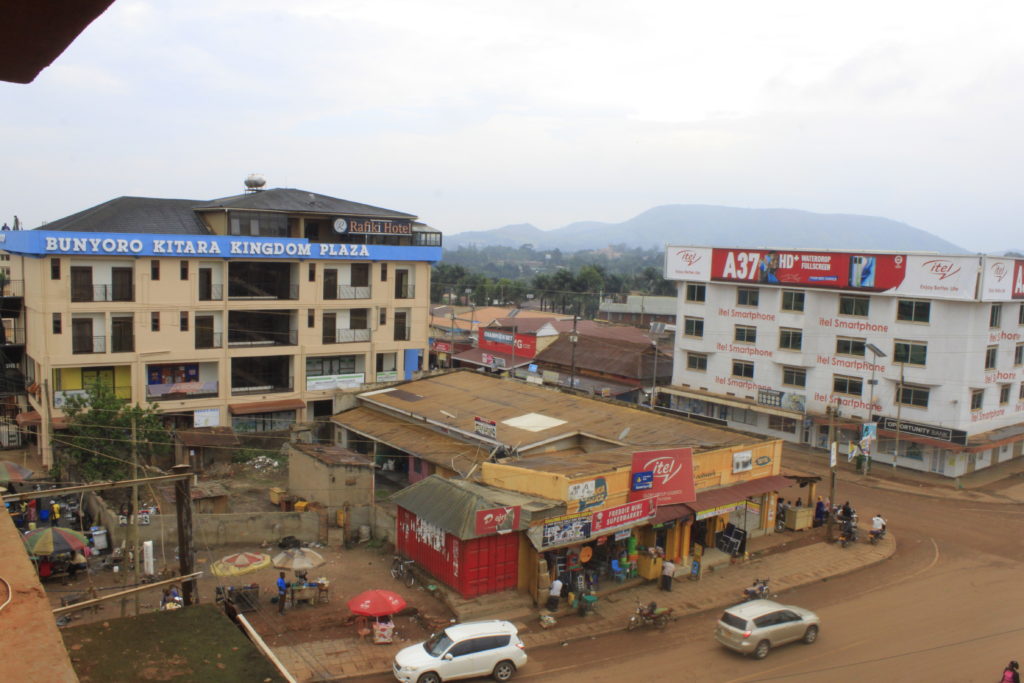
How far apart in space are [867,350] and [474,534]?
28.8 meters

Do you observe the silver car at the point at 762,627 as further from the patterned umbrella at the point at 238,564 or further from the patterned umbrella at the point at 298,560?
the patterned umbrella at the point at 238,564

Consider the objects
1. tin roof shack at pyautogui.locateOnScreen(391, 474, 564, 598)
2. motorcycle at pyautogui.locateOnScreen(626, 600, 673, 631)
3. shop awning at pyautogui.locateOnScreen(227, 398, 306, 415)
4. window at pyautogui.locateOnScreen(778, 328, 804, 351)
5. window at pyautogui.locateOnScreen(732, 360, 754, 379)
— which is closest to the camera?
tin roof shack at pyautogui.locateOnScreen(391, 474, 564, 598)

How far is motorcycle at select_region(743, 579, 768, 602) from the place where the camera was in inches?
895

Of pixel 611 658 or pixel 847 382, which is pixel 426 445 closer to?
pixel 611 658

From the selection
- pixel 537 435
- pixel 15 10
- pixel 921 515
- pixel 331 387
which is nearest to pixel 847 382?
pixel 921 515

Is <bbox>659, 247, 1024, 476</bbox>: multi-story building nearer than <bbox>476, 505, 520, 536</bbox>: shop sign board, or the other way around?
<bbox>476, 505, 520, 536</bbox>: shop sign board

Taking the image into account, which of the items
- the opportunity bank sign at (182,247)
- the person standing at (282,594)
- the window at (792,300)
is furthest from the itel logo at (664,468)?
the opportunity bank sign at (182,247)

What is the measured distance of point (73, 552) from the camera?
71.4ft

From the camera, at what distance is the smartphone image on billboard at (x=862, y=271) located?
4112cm

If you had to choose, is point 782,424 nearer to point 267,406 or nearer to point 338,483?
point 338,483

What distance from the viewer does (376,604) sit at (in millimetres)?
19047

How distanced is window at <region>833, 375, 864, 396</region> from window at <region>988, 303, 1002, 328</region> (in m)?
6.57

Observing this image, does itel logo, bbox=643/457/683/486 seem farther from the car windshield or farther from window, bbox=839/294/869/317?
window, bbox=839/294/869/317

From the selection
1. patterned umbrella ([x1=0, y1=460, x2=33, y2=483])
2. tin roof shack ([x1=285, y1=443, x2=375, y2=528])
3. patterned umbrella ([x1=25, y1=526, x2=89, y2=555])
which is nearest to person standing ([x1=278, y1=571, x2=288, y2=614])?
tin roof shack ([x1=285, y1=443, x2=375, y2=528])
